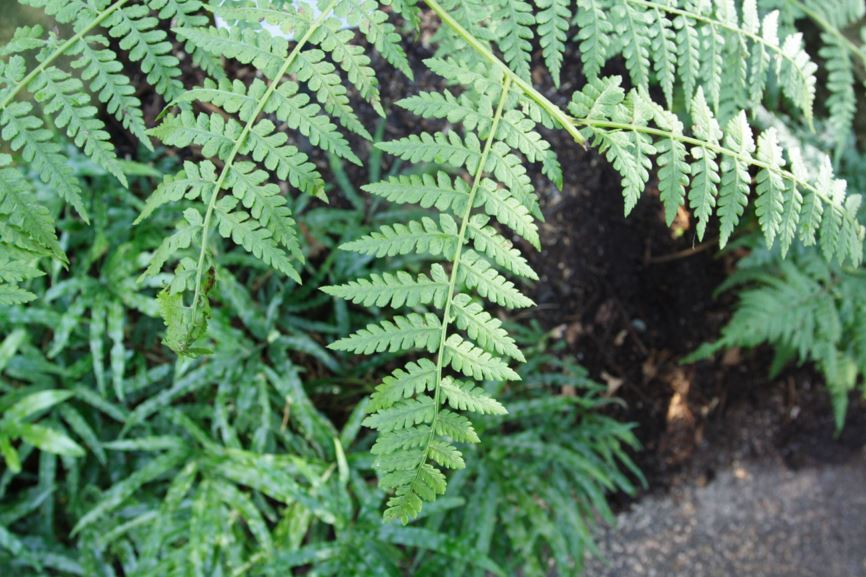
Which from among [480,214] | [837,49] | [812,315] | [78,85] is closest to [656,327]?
[812,315]

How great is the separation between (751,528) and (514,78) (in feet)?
8.47

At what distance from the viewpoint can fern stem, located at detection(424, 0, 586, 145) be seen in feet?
3.57

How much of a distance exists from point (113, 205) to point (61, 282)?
10.7 inches

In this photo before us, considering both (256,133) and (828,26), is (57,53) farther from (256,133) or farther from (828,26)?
(828,26)

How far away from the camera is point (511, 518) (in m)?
2.13

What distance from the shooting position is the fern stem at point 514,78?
42.8 inches

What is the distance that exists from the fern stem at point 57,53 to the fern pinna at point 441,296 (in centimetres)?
47

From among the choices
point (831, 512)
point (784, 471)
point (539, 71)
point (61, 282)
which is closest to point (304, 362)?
point (61, 282)

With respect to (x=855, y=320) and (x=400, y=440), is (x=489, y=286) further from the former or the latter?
(x=855, y=320)

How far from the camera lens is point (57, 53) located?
3.43 feet

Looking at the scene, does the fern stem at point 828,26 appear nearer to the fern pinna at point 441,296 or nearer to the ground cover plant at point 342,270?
the ground cover plant at point 342,270

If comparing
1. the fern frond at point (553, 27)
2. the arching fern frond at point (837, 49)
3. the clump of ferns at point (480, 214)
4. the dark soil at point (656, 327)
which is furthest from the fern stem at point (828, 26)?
the fern frond at point (553, 27)

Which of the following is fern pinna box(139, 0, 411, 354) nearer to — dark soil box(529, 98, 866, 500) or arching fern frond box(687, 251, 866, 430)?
dark soil box(529, 98, 866, 500)

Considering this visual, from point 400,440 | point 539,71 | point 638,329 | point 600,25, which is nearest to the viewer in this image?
point 400,440
